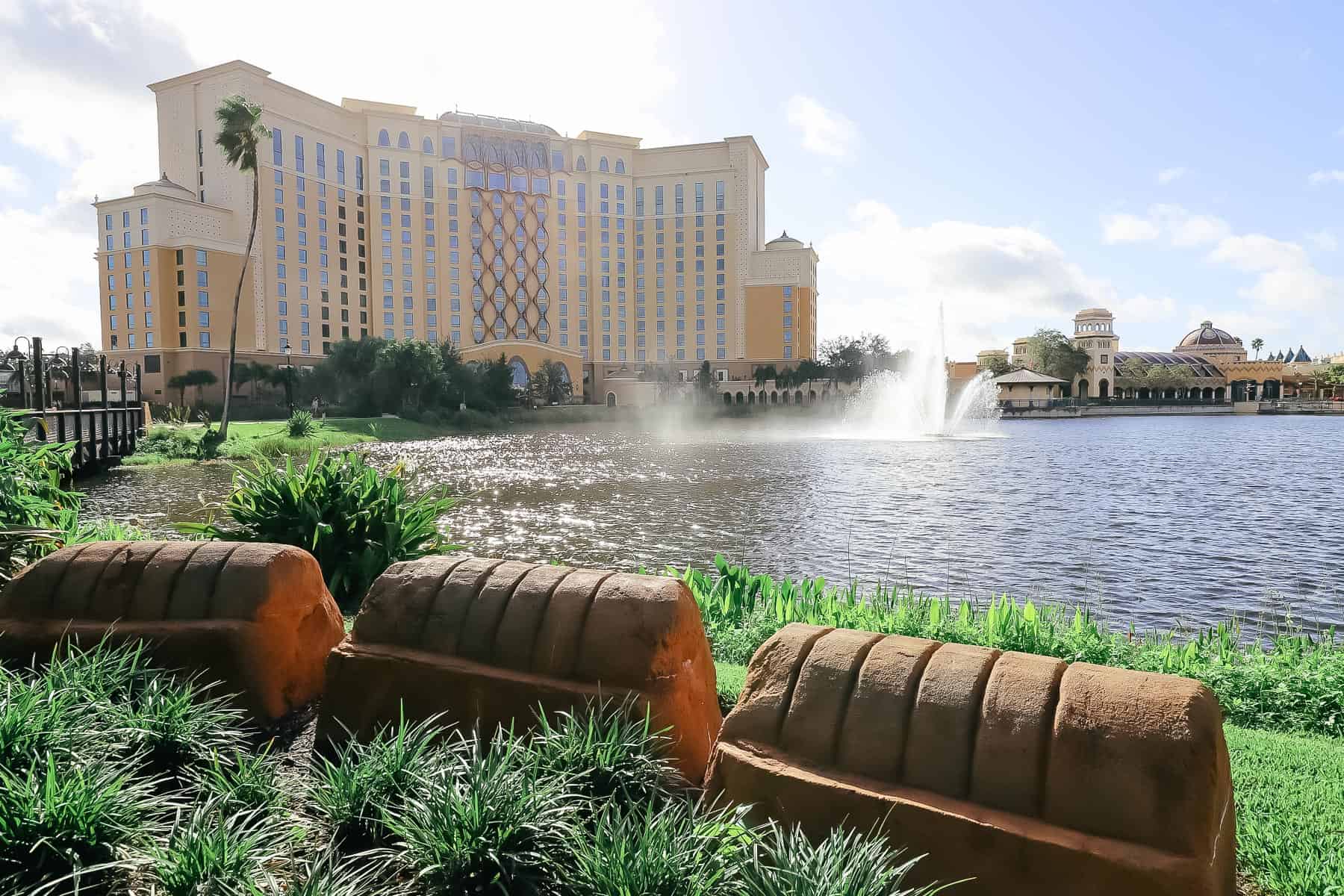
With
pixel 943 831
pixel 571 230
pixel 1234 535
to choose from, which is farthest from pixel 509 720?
pixel 571 230

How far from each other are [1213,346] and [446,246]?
367 feet

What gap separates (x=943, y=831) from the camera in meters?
2.67

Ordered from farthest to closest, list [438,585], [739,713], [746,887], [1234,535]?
1. [1234,535]
2. [438,585]
3. [739,713]
4. [746,887]

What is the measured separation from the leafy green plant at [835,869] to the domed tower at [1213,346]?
140 m

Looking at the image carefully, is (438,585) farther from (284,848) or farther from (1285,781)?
(1285,781)

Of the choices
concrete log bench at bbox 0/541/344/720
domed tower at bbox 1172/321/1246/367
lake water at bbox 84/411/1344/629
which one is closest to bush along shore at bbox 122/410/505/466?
lake water at bbox 84/411/1344/629

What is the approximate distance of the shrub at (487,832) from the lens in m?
2.67

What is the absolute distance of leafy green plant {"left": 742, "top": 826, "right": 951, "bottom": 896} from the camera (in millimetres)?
2418

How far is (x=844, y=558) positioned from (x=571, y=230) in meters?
102

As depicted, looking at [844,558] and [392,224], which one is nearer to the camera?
[844,558]

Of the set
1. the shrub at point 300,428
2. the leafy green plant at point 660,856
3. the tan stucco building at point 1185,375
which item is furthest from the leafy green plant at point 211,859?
the tan stucco building at point 1185,375

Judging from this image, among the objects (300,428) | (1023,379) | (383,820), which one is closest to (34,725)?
(383,820)

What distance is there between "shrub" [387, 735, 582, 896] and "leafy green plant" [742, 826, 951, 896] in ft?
2.27

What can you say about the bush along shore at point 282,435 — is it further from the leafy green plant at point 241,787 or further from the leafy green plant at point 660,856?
the leafy green plant at point 660,856
